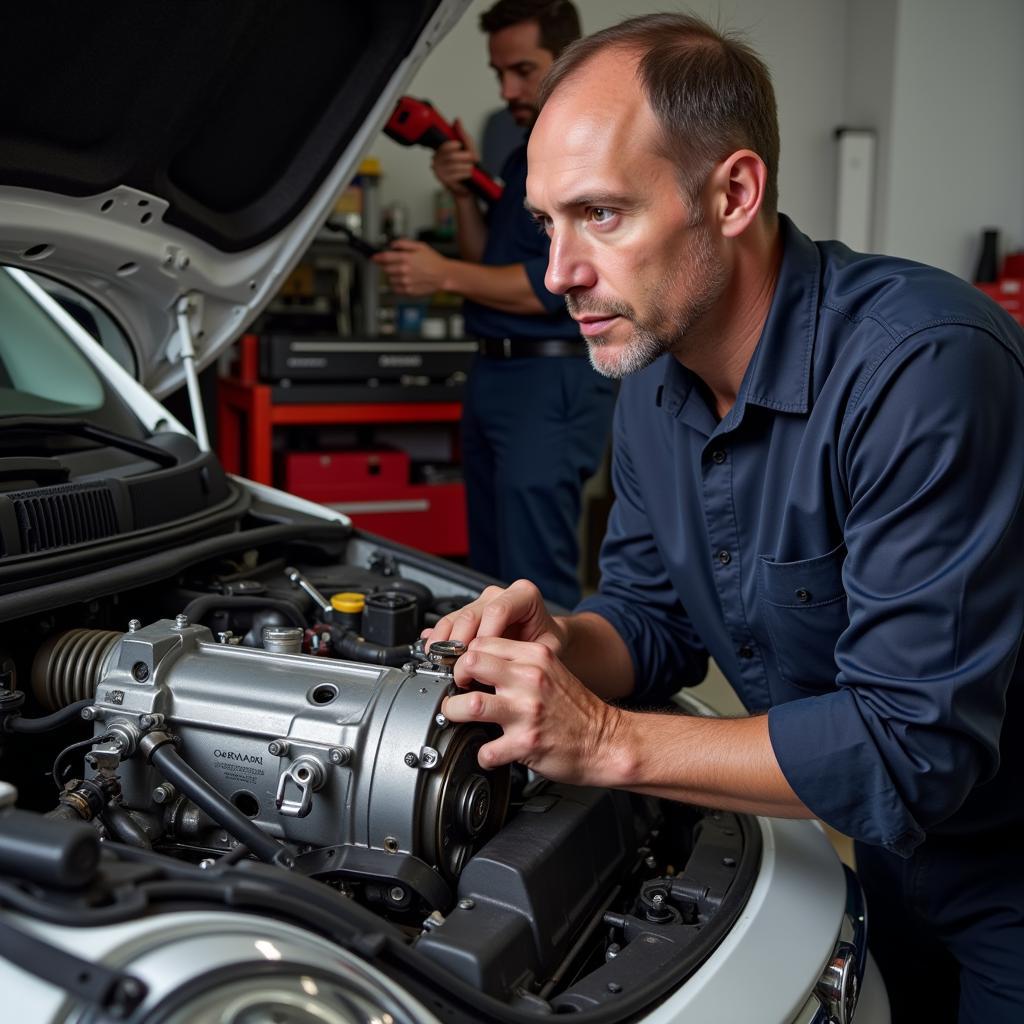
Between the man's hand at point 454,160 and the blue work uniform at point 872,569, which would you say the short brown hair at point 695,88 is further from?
the man's hand at point 454,160

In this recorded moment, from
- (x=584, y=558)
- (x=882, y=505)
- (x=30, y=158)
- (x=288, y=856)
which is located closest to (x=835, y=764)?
(x=882, y=505)

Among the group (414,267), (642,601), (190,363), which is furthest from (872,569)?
(414,267)

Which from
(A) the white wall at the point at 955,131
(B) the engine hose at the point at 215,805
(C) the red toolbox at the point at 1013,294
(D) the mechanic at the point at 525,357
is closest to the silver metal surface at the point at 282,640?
(B) the engine hose at the point at 215,805

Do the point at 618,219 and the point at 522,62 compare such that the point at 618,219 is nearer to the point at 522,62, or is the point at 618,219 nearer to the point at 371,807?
the point at 371,807

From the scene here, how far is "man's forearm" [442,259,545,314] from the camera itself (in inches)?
121

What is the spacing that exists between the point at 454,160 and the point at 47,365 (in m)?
1.69

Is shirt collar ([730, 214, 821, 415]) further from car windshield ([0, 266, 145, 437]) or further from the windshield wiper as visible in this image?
car windshield ([0, 266, 145, 437])

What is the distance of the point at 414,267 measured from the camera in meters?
3.16

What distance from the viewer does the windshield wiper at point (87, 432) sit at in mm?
1527

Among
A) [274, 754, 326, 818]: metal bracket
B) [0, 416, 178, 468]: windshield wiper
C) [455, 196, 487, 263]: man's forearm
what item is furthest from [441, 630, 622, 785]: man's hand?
[455, 196, 487, 263]: man's forearm

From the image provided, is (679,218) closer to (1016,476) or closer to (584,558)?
(1016,476)

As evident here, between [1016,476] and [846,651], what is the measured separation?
243 millimetres

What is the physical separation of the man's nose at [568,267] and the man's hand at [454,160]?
198cm

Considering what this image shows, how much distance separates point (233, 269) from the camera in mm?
1983
